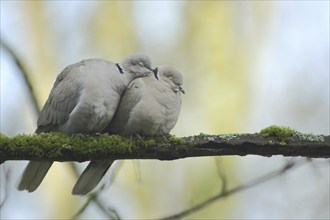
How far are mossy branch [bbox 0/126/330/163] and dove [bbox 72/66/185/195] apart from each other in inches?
15.3

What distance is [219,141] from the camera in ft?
12.2

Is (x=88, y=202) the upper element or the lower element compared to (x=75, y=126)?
lower

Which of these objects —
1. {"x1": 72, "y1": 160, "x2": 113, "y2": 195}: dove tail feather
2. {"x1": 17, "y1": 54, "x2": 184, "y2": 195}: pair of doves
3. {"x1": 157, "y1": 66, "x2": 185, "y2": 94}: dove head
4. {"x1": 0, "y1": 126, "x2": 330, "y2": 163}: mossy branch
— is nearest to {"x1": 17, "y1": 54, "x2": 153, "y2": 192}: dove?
{"x1": 17, "y1": 54, "x2": 184, "y2": 195}: pair of doves

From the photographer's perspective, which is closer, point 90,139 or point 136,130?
point 90,139

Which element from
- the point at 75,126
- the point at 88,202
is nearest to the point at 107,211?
the point at 88,202

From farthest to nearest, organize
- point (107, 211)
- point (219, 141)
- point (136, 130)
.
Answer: point (107, 211), point (136, 130), point (219, 141)

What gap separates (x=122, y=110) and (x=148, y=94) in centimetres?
23

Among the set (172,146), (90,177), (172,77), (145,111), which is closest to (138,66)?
(172,77)

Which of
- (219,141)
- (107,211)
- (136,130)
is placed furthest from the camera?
(107,211)

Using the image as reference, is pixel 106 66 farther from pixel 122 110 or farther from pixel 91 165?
pixel 91 165

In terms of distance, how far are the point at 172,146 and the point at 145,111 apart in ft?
2.12

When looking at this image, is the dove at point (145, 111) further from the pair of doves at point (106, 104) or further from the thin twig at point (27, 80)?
the thin twig at point (27, 80)

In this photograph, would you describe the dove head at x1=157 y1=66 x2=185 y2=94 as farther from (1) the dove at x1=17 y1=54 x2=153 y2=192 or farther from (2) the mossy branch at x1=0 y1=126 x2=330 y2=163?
(2) the mossy branch at x1=0 y1=126 x2=330 y2=163

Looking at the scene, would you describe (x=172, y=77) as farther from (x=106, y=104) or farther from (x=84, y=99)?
(x=84, y=99)
